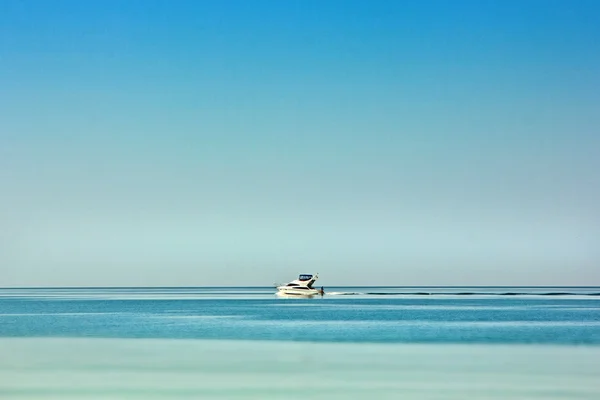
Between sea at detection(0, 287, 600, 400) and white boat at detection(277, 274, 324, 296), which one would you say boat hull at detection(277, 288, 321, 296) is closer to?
white boat at detection(277, 274, 324, 296)

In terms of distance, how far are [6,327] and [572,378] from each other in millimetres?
46492

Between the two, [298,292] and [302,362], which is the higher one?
[298,292]

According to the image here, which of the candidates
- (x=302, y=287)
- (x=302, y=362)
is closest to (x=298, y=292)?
(x=302, y=287)

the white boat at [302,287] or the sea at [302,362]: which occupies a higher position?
the white boat at [302,287]

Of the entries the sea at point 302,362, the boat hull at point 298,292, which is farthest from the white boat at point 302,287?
the sea at point 302,362

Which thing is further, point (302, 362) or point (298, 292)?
point (298, 292)

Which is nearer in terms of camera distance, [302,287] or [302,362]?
[302,362]

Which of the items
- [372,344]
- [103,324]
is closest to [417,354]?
[372,344]

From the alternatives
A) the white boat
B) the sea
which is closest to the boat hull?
the white boat

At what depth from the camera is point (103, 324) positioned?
71688 millimetres

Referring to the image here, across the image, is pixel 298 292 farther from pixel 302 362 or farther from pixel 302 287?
pixel 302 362

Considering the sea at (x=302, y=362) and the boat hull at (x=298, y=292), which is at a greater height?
the boat hull at (x=298, y=292)

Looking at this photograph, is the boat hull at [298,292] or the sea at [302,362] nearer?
the sea at [302,362]

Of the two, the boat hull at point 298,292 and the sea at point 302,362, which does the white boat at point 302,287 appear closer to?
the boat hull at point 298,292
